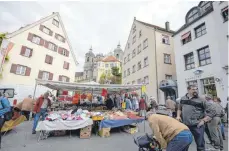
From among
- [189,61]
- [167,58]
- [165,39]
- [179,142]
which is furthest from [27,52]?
[189,61]

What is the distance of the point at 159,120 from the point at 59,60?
67.7 feet

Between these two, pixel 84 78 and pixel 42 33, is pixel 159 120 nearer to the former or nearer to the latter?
pixel 42 33

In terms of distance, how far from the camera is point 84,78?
70375 millimetres

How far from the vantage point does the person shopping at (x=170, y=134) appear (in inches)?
86.5

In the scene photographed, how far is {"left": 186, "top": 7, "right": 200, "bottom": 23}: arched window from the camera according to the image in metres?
13.5

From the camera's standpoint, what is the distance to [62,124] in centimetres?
586

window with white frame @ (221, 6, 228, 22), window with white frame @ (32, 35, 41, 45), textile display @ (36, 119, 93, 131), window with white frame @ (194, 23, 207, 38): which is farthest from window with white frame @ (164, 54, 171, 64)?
window with white frame @ (32, 35, 41, 45)

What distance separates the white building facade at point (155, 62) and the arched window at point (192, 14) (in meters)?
4.37

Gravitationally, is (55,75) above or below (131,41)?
below

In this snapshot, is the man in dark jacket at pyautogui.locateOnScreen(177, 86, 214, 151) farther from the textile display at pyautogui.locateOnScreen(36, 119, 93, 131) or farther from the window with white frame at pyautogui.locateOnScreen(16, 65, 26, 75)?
the window with white frame at pyautogui.locateOnScreen(16, 65, 26, 75)

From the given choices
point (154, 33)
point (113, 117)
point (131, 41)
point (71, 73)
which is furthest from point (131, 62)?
point (113, 117)

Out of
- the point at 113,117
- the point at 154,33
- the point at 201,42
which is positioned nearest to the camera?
the point at 113,117

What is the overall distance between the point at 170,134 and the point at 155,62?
1600cm

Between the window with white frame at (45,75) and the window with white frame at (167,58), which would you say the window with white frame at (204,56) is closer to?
the window with white frame at (167,58)
